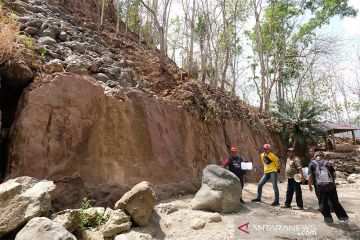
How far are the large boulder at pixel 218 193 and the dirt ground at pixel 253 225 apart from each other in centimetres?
19

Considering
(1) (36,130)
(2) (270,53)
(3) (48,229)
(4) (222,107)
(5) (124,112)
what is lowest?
(3) (48,229)

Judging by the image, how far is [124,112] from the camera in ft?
26.1

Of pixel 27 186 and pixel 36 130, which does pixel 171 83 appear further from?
pixel 27 186

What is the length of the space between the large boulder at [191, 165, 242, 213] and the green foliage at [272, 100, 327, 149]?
10190 millimetres

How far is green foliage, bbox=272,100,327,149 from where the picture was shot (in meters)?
16.4

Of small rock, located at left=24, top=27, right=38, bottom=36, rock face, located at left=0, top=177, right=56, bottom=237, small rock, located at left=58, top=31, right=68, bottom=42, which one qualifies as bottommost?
rock face, located at left=0, top=177, right=56, bottom=237

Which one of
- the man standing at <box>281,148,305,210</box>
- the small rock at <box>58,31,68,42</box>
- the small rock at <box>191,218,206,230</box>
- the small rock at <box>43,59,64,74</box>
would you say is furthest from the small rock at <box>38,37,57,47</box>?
the man standing at <box>281,148,305,210</box>

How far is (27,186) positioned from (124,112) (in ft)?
10.8

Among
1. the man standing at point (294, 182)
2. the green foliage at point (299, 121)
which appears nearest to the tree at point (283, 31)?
the green foliage at point (299, 121)

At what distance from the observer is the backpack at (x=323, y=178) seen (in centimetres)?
621

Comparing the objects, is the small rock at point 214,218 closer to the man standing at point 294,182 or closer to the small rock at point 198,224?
the small rock at point 198,224

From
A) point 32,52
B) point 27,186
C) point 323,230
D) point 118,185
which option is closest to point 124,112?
point 118,185

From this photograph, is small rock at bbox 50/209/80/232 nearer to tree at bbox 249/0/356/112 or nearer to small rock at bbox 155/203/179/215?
small rock at bbox 155/203/179/215

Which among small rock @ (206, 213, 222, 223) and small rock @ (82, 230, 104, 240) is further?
small rock @ (206, 213, 222, 223)
